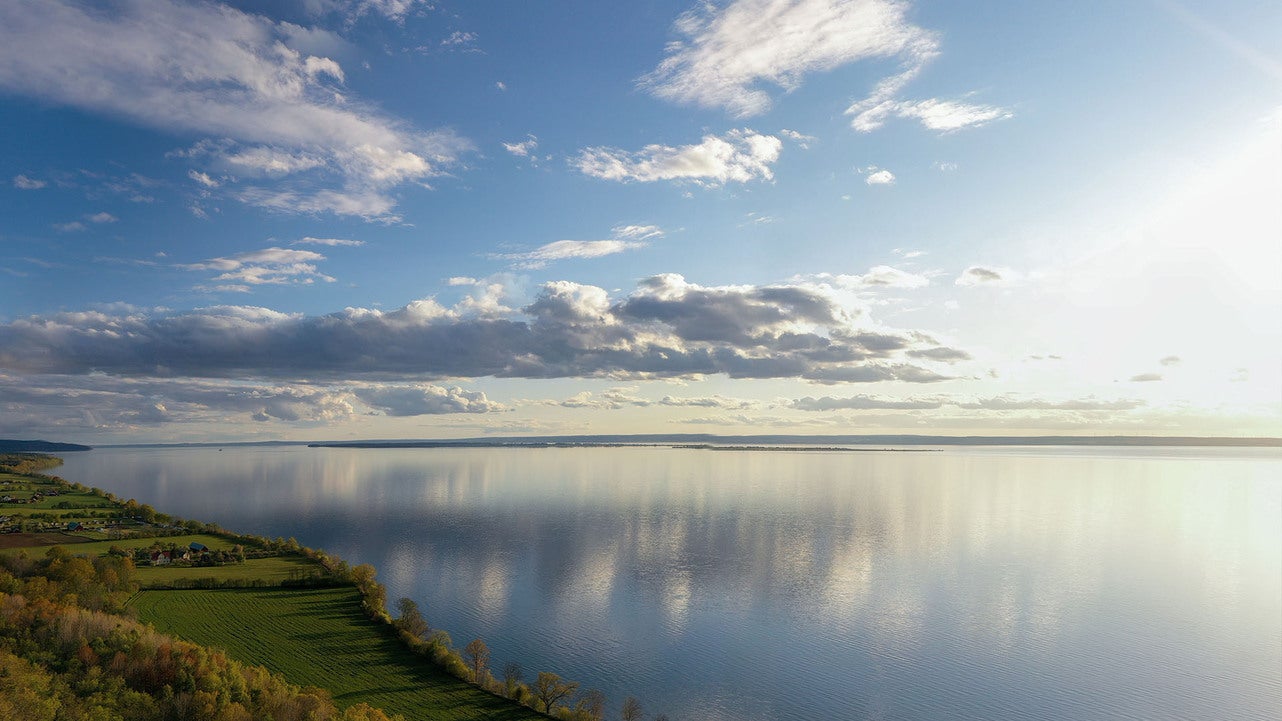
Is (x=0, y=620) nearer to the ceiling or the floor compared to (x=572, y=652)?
nearer to the ceiling

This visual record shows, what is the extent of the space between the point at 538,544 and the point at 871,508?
237 feet

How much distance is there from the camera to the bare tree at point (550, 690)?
40750mm

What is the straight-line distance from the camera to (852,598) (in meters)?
67.2

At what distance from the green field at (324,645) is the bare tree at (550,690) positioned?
1184 mm

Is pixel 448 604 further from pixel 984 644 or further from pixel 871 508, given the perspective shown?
pixel 871 508

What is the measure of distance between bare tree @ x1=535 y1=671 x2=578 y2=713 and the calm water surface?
411 cm

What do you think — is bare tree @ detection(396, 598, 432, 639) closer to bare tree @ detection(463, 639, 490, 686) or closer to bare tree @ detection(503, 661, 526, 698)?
bare tree @ detection(463, 639, 490, 686)

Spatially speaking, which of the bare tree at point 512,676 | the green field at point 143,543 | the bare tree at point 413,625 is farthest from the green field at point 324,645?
the green field at point 143,543

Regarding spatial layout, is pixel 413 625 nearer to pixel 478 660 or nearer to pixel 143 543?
pixel 478 660

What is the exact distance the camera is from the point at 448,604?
63969 mm

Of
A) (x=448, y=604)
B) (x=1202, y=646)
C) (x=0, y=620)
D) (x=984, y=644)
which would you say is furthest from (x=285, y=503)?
(x=1202, y=646)

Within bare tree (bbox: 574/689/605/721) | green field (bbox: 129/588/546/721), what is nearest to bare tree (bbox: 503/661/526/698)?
green field (bbox: 129/588/546/721)

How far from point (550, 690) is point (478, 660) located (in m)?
6.31

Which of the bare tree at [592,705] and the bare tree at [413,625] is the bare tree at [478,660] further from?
the bare tree at [592,705]
